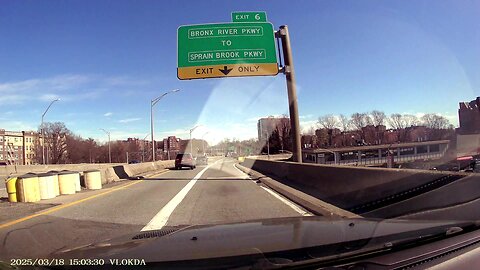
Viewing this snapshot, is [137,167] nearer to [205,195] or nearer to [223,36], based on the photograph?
[223,36]

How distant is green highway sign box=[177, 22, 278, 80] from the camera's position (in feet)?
65.2

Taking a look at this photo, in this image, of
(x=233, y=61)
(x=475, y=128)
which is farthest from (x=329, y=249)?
(x=233, y=61)

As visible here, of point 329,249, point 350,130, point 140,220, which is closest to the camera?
point 329,249

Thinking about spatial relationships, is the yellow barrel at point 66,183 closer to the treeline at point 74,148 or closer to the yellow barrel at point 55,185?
the yellow barrel at point 55,185

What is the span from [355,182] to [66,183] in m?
11.4

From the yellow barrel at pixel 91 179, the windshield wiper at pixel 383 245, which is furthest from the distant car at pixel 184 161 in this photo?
the windshield wiper at pixel 383 245

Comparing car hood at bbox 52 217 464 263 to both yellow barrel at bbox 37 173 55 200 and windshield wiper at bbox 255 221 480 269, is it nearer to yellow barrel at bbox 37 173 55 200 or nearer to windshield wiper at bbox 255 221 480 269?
windshield wiper at bbox 255 221 480 269

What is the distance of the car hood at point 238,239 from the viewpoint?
358cm

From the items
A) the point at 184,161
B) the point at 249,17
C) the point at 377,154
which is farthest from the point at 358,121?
the point at 249,17

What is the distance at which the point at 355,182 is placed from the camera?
10953 millimetres

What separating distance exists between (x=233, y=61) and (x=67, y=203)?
991cm

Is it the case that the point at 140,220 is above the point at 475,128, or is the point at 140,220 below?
below

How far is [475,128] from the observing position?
53.2ft

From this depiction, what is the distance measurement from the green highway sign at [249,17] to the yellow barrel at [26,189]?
450 inches
